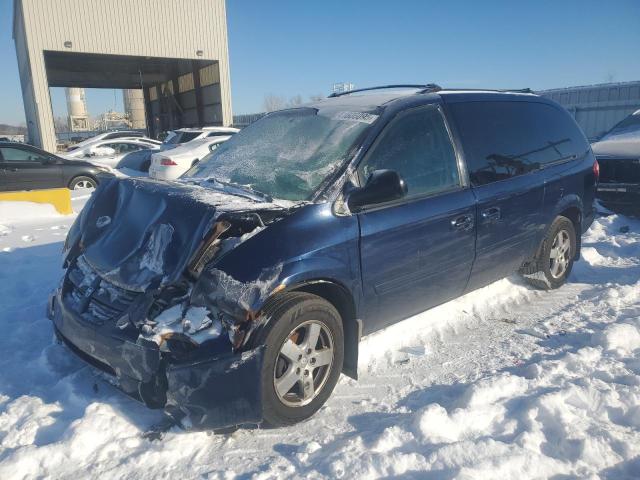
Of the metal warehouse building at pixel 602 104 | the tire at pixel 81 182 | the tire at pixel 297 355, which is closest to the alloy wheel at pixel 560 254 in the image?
the tire at pixel 297 355

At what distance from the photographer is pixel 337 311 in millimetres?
2920

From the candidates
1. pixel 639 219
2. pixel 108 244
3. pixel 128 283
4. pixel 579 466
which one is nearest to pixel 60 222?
pixel 108 244

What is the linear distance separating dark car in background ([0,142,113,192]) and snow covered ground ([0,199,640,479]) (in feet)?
27.7

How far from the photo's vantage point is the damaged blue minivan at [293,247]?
2.46 m

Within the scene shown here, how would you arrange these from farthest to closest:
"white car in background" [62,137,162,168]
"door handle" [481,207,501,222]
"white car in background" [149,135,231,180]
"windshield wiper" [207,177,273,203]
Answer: "white car in background" [62,137,162,168]
"white car in background" [149,135,231,180]
"door handle" [481,207,501,222]
"windshield wiper" [207,177,273,203]

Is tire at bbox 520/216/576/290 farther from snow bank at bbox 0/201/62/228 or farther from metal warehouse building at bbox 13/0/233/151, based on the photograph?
metal warehouse building at bbox 13/0/233/151

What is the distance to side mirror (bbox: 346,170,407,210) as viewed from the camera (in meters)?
2.84

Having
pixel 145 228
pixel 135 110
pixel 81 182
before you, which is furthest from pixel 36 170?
→ pixel 135 110

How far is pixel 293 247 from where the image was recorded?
8.66 ft

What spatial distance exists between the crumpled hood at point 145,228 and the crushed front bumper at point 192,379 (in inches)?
13.7

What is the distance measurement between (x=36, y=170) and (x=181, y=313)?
430 inches

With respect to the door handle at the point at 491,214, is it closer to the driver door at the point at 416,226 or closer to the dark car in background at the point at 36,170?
the driver door at the point at 416,226

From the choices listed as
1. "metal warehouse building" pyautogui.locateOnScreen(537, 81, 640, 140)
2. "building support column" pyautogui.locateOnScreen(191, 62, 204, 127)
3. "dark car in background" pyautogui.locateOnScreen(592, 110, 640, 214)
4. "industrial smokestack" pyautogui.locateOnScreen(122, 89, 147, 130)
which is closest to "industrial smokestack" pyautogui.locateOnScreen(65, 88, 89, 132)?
"industrial smokestack" pyautogui.locateOnScreen(122, 89, 147, 130)

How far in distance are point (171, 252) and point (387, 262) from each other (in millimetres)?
1313
